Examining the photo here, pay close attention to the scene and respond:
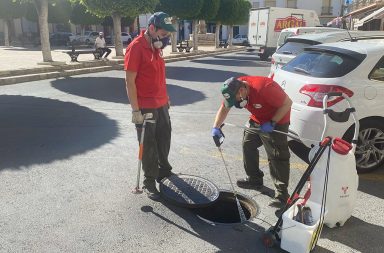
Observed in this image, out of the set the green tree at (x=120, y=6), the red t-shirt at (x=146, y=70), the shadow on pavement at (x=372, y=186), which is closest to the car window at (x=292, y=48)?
the shadow on pavement at (x=372, y=186)

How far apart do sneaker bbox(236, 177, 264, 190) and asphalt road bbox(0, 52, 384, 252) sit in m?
0.10

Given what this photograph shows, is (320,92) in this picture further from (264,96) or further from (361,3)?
(361,3)

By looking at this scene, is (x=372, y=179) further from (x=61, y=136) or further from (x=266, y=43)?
(x=266, y=43)

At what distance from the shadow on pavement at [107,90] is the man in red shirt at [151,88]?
492 cm

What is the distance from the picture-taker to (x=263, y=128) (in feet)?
11.8

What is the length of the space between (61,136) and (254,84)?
151 inches

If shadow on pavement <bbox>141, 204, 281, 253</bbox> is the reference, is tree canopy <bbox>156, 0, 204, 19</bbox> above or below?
above

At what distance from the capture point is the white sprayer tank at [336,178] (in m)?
3.05

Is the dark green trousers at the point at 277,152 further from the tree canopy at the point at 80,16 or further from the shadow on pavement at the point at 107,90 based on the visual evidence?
the tree canopy at the point at 80,16

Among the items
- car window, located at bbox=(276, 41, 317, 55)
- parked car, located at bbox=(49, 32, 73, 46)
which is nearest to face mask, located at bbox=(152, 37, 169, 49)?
car window, located at bbox=(276, 41, 317, 55)

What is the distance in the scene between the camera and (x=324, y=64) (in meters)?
4.70

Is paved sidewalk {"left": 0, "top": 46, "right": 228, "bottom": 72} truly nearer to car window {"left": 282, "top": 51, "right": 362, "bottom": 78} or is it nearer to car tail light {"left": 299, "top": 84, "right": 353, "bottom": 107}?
car window {"left": 282, "top": 51, "right": 362, "bottom": 78}

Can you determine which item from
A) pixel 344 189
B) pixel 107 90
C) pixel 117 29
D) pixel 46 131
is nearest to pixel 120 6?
pixel 117 29

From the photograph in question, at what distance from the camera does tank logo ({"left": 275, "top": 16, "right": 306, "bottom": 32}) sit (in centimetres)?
2538
